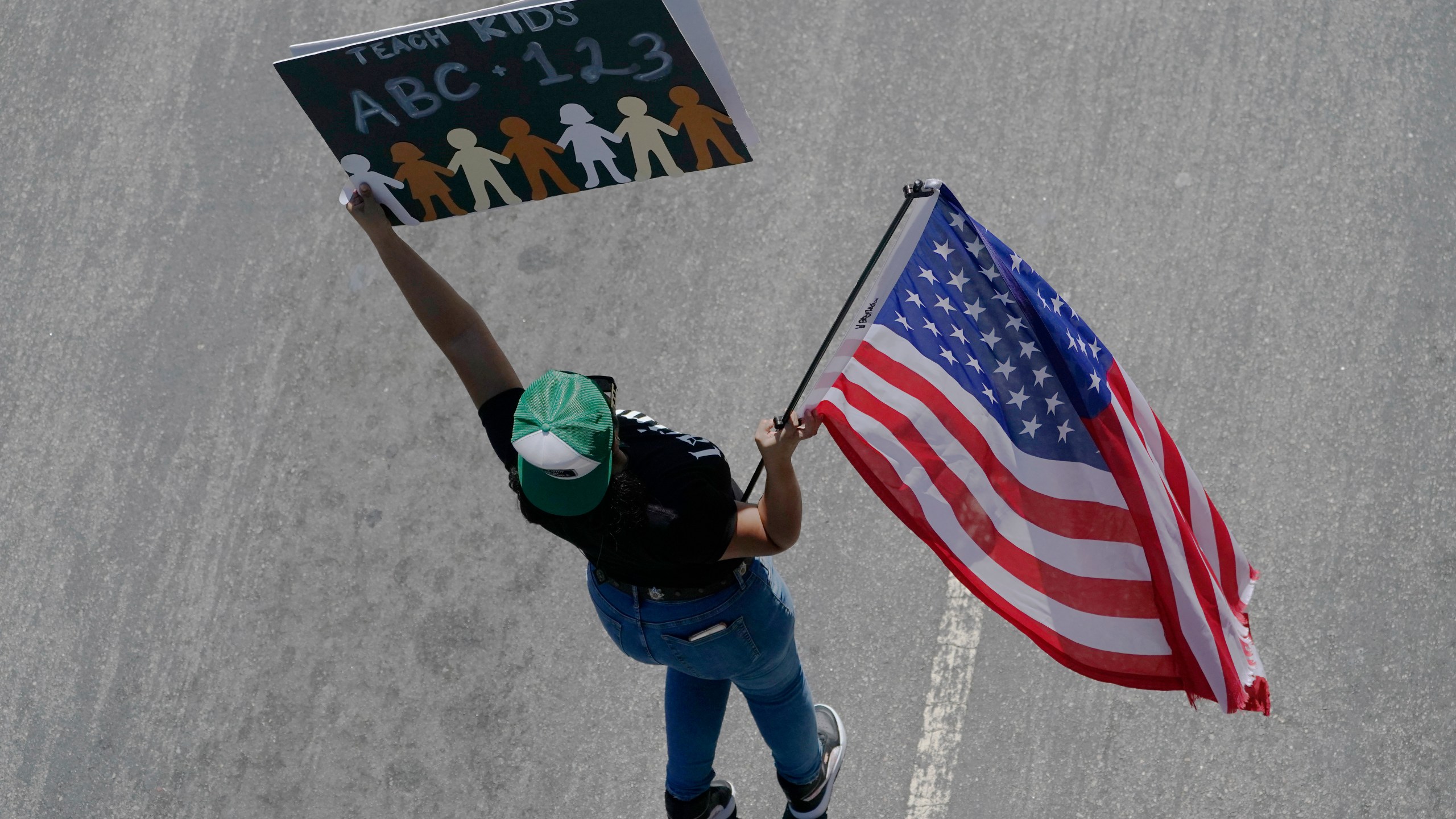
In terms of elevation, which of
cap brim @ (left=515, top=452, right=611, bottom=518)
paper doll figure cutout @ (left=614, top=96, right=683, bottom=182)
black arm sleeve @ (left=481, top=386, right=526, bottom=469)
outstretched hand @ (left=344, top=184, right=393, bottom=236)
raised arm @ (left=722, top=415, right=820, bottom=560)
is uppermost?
outstretched hand @ (left=344, top=184, right=393, bottom=236)

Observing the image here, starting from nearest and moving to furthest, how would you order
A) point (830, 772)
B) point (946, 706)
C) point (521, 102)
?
point (521, 102) < point (830, 772) < point (946, 706)

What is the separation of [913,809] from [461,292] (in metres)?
2.81

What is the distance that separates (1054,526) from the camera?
315 centimetres

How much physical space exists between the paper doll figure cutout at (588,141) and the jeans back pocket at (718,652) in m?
1.31

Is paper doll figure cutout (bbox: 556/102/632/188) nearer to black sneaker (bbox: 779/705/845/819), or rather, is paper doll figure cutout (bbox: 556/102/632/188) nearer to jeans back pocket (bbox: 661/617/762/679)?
jeans back pocket (bbox: 661/617/762/679)

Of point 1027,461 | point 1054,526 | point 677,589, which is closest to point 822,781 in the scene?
point 677,589

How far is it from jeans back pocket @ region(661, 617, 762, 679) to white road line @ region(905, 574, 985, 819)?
3.96 feet

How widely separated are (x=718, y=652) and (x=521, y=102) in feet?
5.25

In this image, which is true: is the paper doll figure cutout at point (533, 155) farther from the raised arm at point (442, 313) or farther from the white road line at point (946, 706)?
the white road line at point (946, 706)

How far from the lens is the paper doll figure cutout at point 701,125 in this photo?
10.2 ft

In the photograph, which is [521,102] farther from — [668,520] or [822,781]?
[822,781]

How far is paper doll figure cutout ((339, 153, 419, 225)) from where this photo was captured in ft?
10.9

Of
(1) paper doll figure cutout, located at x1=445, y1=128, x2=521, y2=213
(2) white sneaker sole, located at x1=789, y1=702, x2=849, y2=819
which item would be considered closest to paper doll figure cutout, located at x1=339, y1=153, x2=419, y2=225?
(1) paper doll figure cutout, located at x1=445, y1=128, x2=521, y2=213

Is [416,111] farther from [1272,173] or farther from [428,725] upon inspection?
[1272,173]
